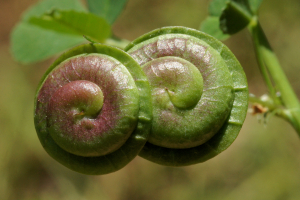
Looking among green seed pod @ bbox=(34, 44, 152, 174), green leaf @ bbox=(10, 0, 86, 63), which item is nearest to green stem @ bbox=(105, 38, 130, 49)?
green leaf @ bbox=(10, 0, 86, 63)

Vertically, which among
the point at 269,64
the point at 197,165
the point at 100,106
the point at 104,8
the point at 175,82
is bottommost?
the point at 100,106

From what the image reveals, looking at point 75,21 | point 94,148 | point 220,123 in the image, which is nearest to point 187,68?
point 220,123

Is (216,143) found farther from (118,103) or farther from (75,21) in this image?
(75,21)

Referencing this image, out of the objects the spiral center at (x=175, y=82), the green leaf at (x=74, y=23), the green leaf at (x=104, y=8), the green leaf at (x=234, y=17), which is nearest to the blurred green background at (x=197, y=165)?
the green leaf at (x=104, y=8)

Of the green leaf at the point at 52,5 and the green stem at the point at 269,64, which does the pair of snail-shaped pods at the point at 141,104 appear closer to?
the green stem at the point at 269,64

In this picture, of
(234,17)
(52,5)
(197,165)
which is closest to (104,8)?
(52,5)

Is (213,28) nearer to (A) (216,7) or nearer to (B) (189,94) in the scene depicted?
(A) (216,7)

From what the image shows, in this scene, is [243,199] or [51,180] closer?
[243,199]
